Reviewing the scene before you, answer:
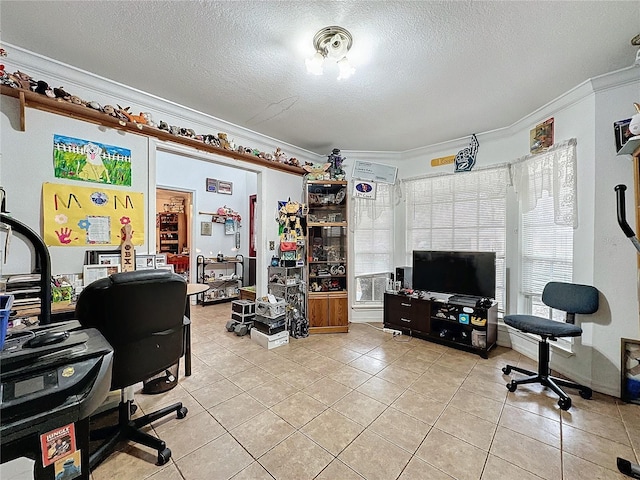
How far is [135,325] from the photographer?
145cm

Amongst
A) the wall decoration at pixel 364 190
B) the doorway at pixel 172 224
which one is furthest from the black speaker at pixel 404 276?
the doorway at pixel 172 224

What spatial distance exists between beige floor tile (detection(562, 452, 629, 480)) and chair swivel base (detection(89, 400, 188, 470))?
7.51ft

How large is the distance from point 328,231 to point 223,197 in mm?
2875

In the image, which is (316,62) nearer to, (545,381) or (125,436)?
(125,436)

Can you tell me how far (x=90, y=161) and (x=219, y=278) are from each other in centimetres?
360

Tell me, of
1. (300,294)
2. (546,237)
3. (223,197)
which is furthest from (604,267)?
(223,197)

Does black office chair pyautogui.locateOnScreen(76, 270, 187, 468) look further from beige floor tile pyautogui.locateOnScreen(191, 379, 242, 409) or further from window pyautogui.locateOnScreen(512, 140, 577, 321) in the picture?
window pyautogui.locateOnScreen(512, 140, 577, 321)

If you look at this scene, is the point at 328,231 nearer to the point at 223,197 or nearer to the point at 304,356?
the point at 304,356

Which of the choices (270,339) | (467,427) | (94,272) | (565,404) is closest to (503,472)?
(467,427)

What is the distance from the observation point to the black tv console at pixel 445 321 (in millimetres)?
3016

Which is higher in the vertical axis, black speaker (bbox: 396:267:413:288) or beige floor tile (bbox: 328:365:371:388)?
black speaker (bbox: 396:267:413:288)

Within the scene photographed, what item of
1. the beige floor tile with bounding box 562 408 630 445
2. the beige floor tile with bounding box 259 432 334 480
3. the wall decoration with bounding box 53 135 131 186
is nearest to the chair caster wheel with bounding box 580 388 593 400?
the beige floor tile with bounding box 562 408 630 445

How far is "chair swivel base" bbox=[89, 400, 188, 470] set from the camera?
5.01 feet

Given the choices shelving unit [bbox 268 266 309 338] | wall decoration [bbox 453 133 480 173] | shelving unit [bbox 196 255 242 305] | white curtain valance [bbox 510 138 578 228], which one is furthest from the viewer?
shelving unit [bbox 196 255 242 305]
